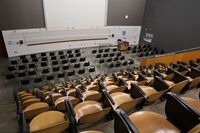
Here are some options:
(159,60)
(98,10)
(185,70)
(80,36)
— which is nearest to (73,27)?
(80,36)

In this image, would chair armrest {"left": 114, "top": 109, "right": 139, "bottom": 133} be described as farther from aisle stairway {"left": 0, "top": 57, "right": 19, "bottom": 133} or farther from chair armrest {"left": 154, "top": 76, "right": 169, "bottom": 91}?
aisle stairway {"left": 0, "top": 57, "right": 19, "bottom": 133}

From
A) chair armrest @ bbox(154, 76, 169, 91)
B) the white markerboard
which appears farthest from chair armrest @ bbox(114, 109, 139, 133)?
the white markerboard

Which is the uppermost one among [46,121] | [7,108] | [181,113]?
[181,113]

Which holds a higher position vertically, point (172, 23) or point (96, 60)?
point (172, 23)

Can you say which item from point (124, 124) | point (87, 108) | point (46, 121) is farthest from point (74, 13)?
point (124, 124)

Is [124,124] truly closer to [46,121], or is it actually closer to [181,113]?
[181,113]

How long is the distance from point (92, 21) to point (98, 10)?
0.98 m

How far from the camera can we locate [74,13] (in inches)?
498

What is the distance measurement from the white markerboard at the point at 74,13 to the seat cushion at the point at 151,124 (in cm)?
1118

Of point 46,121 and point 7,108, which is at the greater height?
point 46,121

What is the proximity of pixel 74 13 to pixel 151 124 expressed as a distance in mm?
11706

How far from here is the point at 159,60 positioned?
32.9ft

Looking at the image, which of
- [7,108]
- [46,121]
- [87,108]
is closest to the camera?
Answer: [46,121]

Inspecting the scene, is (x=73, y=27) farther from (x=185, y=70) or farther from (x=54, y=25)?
(x=185, y=70)
